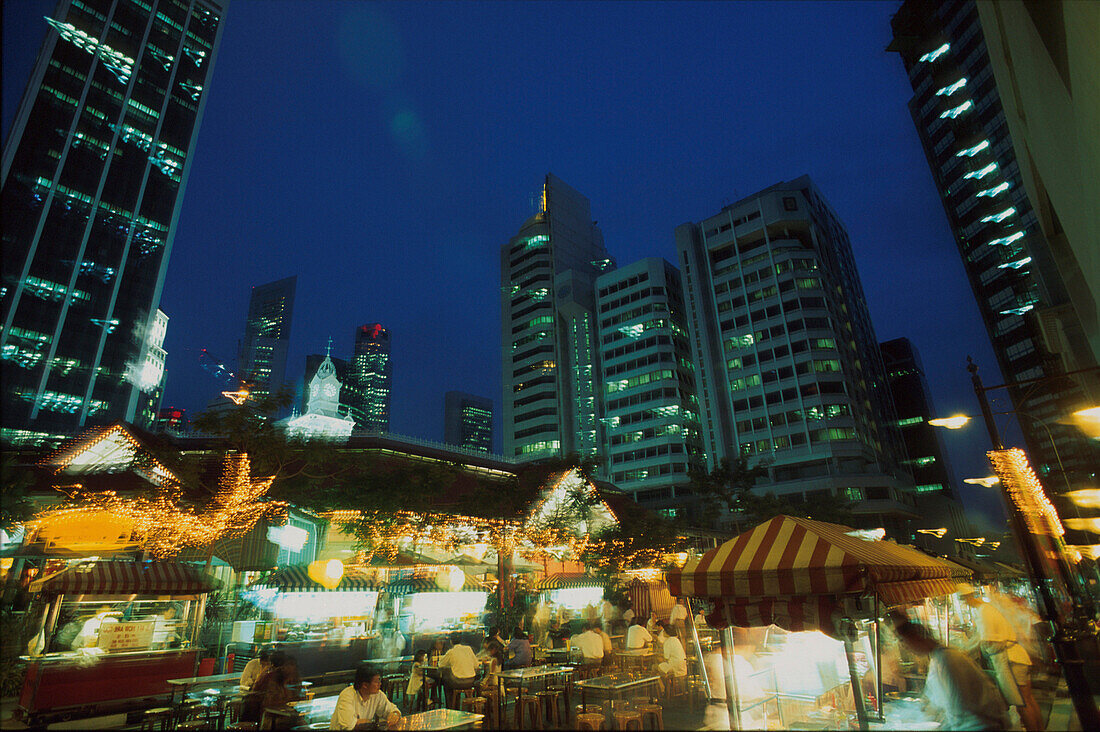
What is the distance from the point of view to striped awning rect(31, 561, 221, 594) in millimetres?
10945

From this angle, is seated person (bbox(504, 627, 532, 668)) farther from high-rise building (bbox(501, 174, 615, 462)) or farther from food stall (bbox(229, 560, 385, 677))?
high-rise building (bbox(501, 174, 615, 462))

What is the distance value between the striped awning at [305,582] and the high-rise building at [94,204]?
70319mm

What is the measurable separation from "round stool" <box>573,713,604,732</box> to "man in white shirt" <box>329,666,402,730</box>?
9.54ft

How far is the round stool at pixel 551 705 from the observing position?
394 inches

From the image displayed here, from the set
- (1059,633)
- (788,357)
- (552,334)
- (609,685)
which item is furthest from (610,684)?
(552,334)

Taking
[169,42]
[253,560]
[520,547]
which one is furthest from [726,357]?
[169,42]

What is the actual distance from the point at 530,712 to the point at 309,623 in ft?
31.4

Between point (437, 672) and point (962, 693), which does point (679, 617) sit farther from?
point (962, 693)

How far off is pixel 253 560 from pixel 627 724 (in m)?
12.9

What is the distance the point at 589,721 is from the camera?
335 inches

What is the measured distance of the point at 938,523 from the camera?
8512 cm

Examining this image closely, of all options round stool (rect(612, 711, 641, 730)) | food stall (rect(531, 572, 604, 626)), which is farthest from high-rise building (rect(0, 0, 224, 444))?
round stool (rect(612, 711, 641, 730))

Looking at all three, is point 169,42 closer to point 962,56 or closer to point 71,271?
point 71,271

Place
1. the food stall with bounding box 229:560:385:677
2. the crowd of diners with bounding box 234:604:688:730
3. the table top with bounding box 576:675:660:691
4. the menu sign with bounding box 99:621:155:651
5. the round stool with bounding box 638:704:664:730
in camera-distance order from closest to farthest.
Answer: the crowd of diners with bounding box 234:604:688:730 < the round stool with bounding box 638:704:664:730 < the table top with bounding box 576:675:660:691 < the menu sign with bounding box 99:621:155:651 < the food stall with bounding box 229:560:385:677
